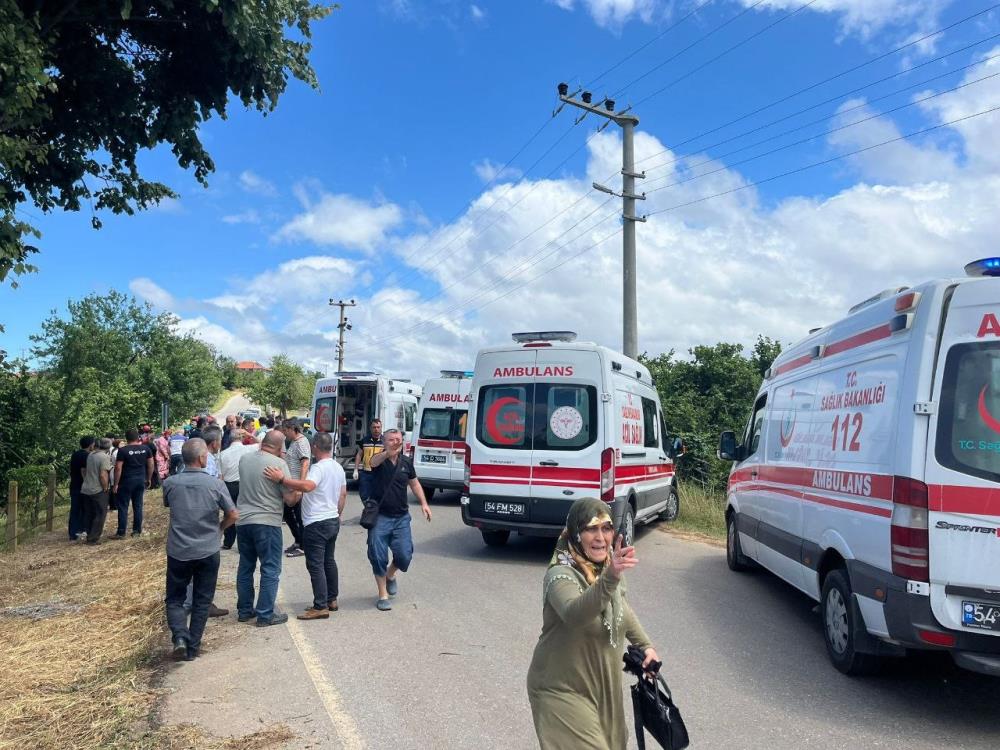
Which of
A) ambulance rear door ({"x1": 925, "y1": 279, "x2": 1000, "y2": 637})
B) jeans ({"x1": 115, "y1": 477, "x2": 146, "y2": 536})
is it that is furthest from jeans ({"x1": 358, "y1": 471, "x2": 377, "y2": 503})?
jeans ({"x1": 115, "y1": 477, "x2": 146, "y2": 536})

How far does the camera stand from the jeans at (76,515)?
12.1 metres

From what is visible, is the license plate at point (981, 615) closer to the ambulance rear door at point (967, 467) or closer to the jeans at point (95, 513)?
the ambulance rear door at point (967, 467)

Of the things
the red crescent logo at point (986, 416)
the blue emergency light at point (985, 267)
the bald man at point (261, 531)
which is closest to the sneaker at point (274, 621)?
the bald man at point (261, 531)

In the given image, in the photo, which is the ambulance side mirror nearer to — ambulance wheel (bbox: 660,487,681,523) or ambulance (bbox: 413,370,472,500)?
ambulance wheel (bbox: 660,487,681,523)

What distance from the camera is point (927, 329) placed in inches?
182

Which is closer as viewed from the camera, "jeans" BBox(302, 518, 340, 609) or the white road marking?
the white road marking

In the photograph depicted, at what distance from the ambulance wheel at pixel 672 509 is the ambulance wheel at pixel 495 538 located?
389 centimetres

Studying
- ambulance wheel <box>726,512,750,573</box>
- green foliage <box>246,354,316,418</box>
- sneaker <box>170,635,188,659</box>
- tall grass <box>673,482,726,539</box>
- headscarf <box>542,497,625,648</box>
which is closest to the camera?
headscarf <box>542,497,625,648</box>

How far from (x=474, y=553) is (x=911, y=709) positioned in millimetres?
6324

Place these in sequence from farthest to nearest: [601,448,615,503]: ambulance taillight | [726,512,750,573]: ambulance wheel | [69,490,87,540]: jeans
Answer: [69,490,87,540]: jeans → [601,448,615,503]: ambulance taillight → [726,512,750,573]: ambulance wheel

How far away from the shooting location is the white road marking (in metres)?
4.26

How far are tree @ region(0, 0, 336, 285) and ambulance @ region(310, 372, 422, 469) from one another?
29.5 feet

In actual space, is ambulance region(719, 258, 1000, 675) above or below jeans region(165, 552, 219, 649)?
above

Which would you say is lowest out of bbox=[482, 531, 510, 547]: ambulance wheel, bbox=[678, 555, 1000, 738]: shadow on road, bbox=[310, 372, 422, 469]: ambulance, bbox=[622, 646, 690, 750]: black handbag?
bbox=[678, 555, 1000, 738]: shadow on road
